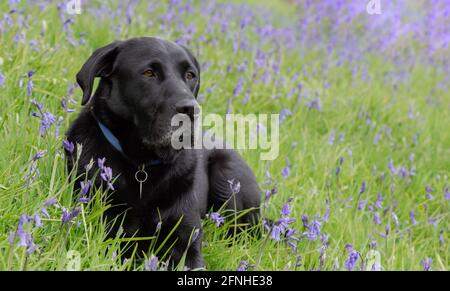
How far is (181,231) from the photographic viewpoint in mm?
2959

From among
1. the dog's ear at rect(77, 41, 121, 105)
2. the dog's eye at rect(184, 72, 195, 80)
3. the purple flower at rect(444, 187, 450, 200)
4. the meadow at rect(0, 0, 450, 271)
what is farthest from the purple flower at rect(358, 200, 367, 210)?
the dog's ear at rect(77, 41, 121, 105)

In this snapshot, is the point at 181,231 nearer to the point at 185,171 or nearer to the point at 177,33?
the point at 185,171

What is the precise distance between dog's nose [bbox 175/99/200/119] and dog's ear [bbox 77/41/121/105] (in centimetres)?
44

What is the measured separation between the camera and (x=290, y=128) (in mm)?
5234

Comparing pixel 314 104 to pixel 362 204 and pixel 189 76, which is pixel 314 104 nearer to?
pixel 362 204

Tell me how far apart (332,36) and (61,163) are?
5.41 metres

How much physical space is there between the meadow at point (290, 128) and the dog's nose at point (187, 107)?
518 millimetres

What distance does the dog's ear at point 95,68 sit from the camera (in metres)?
3.01

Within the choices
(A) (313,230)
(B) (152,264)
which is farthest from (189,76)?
(B) (152,264)

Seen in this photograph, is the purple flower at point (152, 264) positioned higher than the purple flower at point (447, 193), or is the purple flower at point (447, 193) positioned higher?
the purple flower at point (152, 264)

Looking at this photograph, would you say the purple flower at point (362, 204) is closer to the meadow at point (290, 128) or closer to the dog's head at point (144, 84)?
the meadow at point (290, 128)

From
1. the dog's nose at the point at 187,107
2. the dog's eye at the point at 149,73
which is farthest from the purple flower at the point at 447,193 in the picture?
the dog's eye at the point at 149,73

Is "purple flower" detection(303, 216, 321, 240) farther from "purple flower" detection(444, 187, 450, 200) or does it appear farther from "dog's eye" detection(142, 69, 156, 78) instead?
"purple flower" detection(444, 187, 450, 200)

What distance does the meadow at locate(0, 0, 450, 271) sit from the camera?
2.67m
